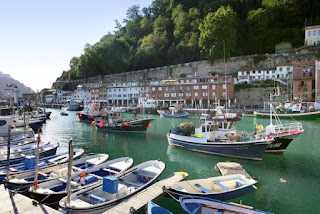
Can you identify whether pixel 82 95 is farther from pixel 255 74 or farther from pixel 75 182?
pixel 75 182

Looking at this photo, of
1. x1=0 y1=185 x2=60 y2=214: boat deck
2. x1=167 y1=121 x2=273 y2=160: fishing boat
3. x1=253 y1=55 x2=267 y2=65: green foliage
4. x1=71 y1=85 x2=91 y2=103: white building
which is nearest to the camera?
x1=0 y1=185 x2=60 y2=214: boat deck

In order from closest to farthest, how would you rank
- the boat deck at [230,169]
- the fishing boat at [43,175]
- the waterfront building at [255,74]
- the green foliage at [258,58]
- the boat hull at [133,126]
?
the fishing boat at [43,175]
the boat deck at [230,169]
the boat hull at [133,126]
the waterfront building at [255,74]
the green foliage at [258,58]

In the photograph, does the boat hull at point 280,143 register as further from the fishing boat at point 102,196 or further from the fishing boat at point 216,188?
the fishing boat at point 102,196

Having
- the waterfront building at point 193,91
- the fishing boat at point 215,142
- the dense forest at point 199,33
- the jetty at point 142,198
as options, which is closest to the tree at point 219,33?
the dense forest at point 199,33

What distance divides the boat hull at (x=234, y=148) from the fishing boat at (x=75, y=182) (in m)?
7.89

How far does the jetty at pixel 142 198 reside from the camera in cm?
977

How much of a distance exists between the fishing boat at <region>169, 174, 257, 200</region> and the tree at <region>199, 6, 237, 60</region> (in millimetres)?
60297

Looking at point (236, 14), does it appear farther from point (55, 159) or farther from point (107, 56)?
point (55, 159)

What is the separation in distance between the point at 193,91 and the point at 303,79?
2591cm

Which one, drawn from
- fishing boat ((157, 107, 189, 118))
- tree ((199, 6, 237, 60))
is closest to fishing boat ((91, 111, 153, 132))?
fishing boat ((157, 107, 189, 118))

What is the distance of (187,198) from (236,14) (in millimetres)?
76183

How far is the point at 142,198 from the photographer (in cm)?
1079

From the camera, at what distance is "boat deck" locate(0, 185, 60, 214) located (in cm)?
947

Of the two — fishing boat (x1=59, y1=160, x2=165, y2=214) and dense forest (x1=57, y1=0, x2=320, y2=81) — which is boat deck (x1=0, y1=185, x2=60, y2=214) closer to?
fishing boat (x1=59, y1=160, x2=165, y2=214)
